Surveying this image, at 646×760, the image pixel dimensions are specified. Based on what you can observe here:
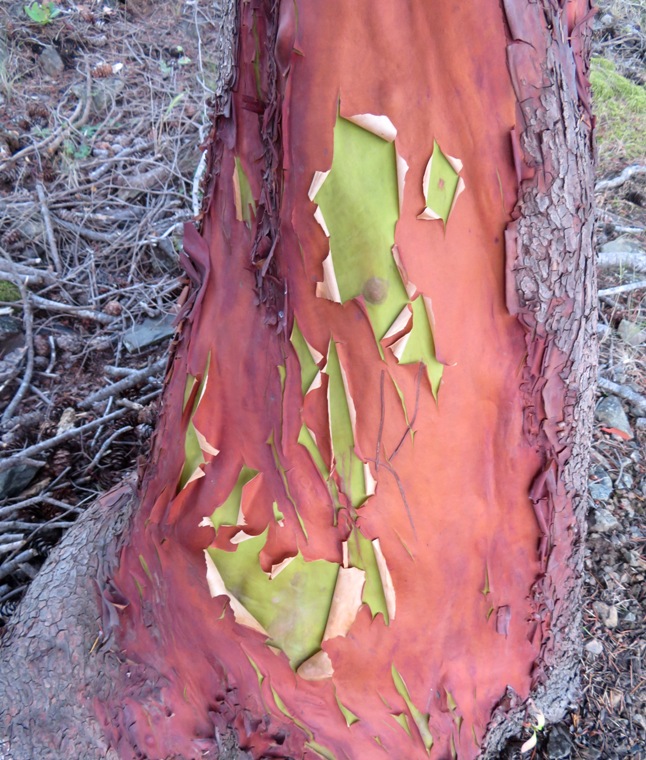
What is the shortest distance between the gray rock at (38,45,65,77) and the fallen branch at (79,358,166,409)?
5.98 feet

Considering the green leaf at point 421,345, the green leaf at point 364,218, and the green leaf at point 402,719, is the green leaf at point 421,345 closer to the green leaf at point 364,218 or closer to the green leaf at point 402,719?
the green leaf at point 364,218

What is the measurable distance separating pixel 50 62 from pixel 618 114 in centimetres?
253

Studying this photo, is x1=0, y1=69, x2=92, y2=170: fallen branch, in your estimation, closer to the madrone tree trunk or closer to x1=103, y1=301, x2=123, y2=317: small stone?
x1=103, y1=301, x2=123, y2=317: small stone

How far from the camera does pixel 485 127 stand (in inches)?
22.1

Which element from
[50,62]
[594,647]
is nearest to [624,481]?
[594,647]

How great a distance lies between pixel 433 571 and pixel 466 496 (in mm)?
105

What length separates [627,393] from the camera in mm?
1536

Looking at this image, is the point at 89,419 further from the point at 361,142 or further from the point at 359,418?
the point at 361,142

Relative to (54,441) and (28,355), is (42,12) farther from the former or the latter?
(54,441)

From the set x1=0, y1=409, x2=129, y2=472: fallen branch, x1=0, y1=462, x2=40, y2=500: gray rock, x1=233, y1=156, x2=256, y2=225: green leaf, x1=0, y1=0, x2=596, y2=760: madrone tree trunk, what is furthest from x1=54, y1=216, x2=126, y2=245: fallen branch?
x1=233, y1=156, x2=256, y2=225: green leaf

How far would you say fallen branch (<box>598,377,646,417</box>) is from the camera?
1522 mm

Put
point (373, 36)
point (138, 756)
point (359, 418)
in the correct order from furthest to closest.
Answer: point (138, 756), point (359, 418), point (373, 36)

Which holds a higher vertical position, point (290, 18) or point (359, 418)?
point (290, 18)

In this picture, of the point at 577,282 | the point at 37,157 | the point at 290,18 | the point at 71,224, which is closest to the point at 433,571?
the point at 577,282
